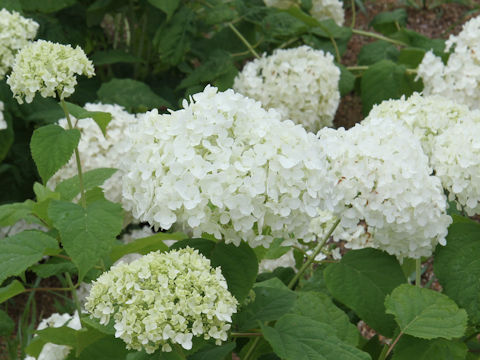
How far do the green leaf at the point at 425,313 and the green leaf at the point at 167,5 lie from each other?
2.06 meters

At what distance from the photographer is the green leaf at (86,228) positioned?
1.75m

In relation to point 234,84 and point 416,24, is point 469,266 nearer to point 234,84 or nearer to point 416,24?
point 234,84

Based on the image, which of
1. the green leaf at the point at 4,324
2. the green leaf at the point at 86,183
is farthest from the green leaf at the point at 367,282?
the green leaf at the point at 4,324

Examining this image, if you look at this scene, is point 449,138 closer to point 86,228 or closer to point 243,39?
point 86,228

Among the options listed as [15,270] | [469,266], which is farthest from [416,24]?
[15,270]

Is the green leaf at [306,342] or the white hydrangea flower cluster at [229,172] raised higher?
the white hydrangea flower cluster at [229,172]

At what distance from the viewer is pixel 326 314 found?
6.31 ft

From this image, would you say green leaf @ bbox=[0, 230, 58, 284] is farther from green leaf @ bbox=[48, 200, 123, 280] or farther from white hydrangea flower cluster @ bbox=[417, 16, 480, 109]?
white hydrangea flower cluster @ bbox=[417, 16, 480, 109]

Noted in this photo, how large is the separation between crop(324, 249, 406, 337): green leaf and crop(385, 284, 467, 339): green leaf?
0.07 meters

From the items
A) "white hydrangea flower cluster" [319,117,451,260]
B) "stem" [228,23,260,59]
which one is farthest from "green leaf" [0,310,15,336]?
"stem" [228,23,260,59]

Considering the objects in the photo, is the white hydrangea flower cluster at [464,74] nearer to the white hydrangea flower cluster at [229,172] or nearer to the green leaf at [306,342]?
the white hydrangea flower cluster at [229,172]

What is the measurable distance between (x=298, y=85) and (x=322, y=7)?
2.81 feet

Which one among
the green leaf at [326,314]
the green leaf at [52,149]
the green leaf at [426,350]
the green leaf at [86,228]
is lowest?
the green leaf at [326,314]

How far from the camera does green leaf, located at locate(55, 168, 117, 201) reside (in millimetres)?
2143
